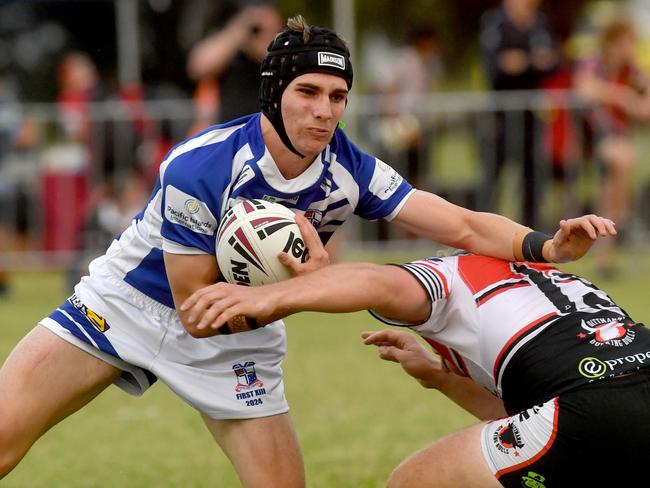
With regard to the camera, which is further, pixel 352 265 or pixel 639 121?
pixel 639 121

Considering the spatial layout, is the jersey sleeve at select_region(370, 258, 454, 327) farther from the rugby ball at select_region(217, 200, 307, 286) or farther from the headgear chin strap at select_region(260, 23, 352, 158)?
the headgear chin strap at select_region(260, 23, 352, 158)

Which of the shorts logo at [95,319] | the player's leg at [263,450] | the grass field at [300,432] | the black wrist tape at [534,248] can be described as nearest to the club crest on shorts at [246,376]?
the player's leg at [263,450]

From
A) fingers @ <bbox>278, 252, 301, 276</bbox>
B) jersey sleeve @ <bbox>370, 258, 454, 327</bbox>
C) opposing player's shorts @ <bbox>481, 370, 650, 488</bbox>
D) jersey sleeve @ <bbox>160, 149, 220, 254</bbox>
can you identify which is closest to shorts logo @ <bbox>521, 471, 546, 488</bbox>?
opposing player's shorts @ <bbox>481, 370, 650, 488</bbox>

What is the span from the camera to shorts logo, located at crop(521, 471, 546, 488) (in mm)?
4078

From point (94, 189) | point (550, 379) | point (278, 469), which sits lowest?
point (94, 189)

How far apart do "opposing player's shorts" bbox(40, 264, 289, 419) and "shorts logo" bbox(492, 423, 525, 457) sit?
1191mm

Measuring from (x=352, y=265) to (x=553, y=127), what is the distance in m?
8.86

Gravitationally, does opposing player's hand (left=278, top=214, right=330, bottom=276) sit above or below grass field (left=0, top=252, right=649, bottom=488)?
above

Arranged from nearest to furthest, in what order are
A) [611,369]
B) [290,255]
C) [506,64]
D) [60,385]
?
[611,369] < [290,255] < [60,385] < [506,64]

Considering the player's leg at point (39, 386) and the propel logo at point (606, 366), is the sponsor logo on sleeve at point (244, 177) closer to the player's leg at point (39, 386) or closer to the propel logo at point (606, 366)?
the player's leg at point (39, 386)

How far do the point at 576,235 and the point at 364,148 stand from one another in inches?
339

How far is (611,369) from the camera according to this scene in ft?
13.4

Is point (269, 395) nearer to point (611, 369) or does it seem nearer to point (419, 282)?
point (419, 282)

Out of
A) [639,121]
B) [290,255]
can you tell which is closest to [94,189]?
[639,121]
